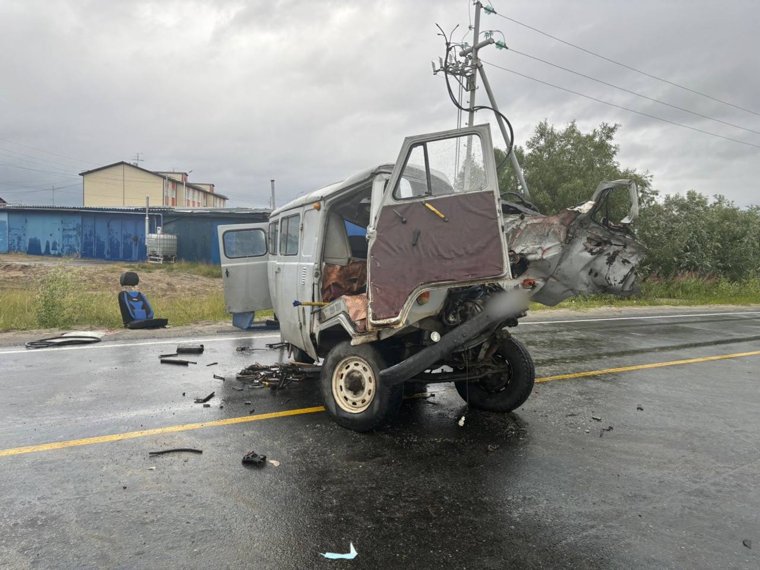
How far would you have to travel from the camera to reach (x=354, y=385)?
4.57 metres

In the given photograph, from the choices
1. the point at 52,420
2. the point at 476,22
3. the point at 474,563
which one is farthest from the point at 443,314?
the point at 476,22

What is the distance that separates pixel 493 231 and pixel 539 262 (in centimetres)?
62

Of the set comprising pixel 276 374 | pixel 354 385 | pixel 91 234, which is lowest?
pixel 276 374

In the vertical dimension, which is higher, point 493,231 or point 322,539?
point 493,231

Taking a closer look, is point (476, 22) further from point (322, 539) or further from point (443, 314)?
point (322, 539)

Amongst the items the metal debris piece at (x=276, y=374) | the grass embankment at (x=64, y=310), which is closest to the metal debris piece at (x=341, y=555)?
the metal debris piece at (x=276, y=374)

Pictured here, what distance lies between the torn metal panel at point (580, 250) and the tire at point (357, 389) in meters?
1.52

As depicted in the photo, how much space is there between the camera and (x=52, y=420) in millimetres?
4660

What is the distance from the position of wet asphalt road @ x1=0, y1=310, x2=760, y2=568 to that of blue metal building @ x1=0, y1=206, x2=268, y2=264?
1154 inches

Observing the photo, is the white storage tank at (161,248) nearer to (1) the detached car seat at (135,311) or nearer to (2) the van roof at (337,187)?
(1) the detached car seat at (135,311)

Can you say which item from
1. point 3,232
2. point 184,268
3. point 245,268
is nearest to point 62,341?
point 245,268

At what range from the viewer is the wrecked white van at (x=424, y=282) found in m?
4.04

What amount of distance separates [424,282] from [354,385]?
1201 millimetres

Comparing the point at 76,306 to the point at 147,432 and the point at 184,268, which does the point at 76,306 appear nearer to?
the point at 147,432
